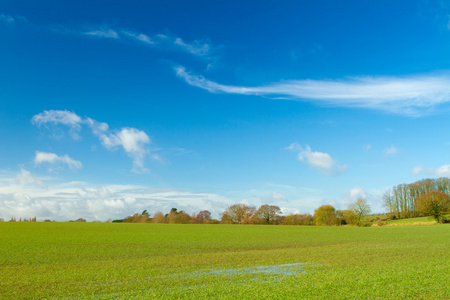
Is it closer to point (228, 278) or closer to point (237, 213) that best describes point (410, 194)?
point (237, 213)

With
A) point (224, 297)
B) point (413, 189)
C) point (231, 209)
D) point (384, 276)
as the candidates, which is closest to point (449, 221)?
point (413, 189)

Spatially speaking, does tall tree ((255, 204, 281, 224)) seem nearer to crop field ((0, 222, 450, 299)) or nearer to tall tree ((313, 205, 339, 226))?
tall tree ((313, 205, 339, 226))

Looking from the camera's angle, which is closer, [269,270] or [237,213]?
[269,270]

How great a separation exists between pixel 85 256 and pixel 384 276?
15.6 m

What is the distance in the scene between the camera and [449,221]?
7062 cm

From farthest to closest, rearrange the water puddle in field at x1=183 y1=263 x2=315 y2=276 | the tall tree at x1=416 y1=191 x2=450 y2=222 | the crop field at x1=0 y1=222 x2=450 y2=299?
the tall tree at x1=416 y1=191 x2=450 y2=222
the water puddle in field at x1=183 y1=263 x2=315 y2=276
the crop field at x1=0 y1=222 x2=450 y2=299

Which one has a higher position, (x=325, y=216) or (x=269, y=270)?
(x=269, y=270)

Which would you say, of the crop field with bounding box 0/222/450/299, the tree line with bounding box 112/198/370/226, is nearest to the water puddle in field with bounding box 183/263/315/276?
the crop field with bounding box 0/222/450/299

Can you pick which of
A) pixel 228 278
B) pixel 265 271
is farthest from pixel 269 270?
pixel 228 278

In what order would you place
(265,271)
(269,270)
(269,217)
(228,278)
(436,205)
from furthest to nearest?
(269,217)
(436,205)
(269,270)
(265,271)
(228,278)

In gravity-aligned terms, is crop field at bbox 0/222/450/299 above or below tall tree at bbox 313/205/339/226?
above

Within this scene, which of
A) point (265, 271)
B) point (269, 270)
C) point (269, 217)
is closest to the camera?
point (265, 271)

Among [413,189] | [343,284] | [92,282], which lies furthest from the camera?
[413,189]

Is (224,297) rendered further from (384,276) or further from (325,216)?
(325,216)
